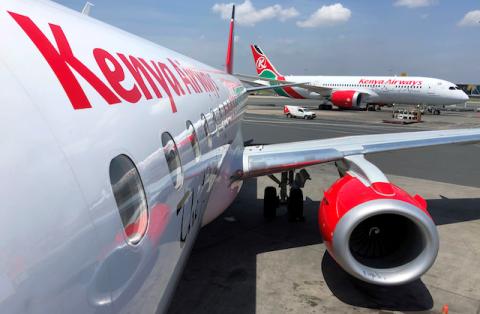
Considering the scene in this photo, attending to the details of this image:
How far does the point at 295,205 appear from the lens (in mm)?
7762

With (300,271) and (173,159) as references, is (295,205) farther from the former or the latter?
Answer: (173,159)

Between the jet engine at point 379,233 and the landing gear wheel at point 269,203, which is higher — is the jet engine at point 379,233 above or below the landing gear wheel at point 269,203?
above

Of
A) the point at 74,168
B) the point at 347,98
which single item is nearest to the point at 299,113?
the point at 347,98

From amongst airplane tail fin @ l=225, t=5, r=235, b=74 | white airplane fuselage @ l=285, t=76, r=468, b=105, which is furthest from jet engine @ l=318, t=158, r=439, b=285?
white airplane fuselage @ l=285, t=76, r=468, b=105

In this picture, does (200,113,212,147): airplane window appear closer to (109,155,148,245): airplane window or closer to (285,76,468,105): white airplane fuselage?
(109,155,148,245): airplane window

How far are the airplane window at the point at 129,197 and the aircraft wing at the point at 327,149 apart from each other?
4.23 m

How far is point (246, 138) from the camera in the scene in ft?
62.7

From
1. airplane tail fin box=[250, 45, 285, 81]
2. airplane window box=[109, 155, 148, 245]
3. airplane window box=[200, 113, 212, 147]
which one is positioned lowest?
airplane tail fin box=[250, 45, 285, 81]

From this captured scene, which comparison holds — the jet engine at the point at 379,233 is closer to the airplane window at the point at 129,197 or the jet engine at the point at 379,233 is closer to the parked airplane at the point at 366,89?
the airplane window at the point at 129,197

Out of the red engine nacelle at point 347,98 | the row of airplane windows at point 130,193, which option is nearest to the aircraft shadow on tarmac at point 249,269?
the row of airplane windows at point 130,193

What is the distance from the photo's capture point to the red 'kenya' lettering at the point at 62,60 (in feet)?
5.45

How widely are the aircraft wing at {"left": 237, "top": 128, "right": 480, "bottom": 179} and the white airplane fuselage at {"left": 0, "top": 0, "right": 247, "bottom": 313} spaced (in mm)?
3696

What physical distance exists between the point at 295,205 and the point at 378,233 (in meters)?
2.49

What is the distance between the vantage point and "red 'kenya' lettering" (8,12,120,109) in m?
1.66
